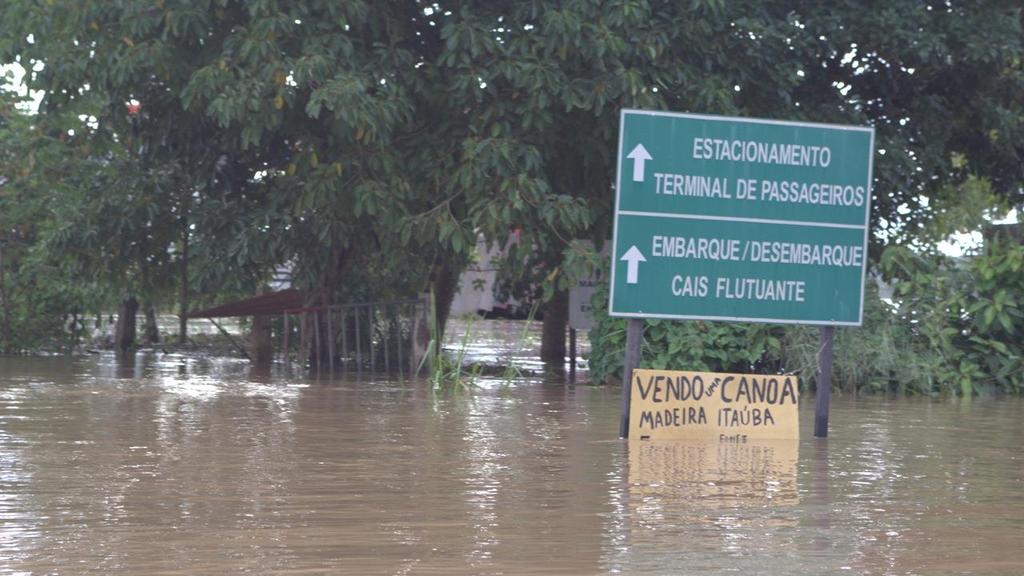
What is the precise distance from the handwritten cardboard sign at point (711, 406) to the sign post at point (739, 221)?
0.48ft

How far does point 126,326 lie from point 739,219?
14811mm

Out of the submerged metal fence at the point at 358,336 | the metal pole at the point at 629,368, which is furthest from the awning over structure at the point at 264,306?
the metal pole at the point at 629,368

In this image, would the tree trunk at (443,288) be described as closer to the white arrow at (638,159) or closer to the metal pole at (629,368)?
the metal pole at (629,368)

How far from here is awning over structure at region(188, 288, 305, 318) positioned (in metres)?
19.1

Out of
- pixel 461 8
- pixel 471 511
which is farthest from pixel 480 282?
pixel 471 511

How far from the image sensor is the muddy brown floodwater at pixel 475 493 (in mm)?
6297

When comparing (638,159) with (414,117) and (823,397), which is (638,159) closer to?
(823,397)

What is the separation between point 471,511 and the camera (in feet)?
24.2

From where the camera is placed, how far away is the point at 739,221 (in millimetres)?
10734

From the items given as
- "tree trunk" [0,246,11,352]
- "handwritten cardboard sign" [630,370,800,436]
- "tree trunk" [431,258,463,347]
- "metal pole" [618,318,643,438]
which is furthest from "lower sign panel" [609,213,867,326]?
"tree trunk" [0,246,11,352]

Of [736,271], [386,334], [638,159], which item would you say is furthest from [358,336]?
[638,159]

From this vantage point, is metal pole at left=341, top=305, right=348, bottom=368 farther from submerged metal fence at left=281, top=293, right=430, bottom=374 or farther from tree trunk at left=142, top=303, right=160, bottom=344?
tree trunk at left=142, top=303, right=160, bottom=344

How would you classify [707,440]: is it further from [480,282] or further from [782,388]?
[480,282]

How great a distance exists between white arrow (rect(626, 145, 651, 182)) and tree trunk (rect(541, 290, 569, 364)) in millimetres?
11049
